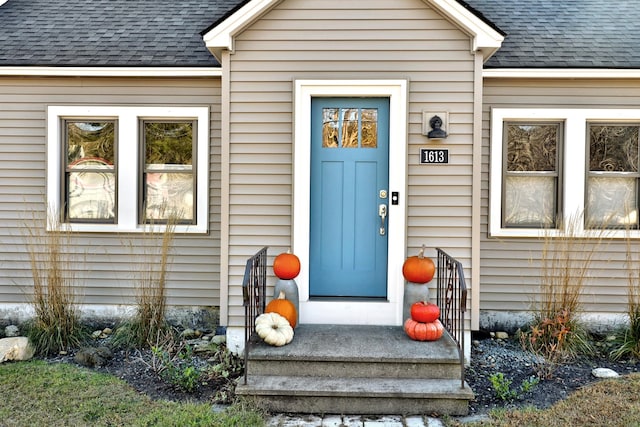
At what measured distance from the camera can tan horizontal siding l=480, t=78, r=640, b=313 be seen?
17.3ft

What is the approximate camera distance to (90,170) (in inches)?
218

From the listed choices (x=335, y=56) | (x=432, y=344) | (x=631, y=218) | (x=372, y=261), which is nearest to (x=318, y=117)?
(x=335, y=56)

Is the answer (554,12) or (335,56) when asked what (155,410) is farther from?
(554,12)

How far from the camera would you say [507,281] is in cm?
541

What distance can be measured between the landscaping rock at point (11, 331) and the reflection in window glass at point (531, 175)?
5656mm

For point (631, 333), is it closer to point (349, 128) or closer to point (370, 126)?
point (370, 126)

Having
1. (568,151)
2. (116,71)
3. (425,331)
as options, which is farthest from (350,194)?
(116,71)

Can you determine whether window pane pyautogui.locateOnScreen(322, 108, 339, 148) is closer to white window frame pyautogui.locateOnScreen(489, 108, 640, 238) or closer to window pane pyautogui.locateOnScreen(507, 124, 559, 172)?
white window frame pyautogui.locateOnScreen(489, 108, 640, 238)

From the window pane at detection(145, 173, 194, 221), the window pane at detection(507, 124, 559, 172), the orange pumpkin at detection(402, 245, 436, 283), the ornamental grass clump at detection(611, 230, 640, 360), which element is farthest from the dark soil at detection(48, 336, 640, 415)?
the window pane at detection(507, 124, 559, 172)

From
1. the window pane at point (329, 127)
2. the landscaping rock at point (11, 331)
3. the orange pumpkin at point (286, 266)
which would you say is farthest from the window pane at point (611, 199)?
the landscaping rock at point (11, 331)

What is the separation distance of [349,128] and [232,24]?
1.44m

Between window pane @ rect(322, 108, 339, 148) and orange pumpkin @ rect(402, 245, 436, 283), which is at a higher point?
window pane @ rect(322, 108, 339, 148)

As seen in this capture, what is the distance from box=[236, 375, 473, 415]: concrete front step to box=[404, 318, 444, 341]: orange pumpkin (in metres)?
0.53

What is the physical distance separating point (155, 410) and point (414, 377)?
1.99 meters
